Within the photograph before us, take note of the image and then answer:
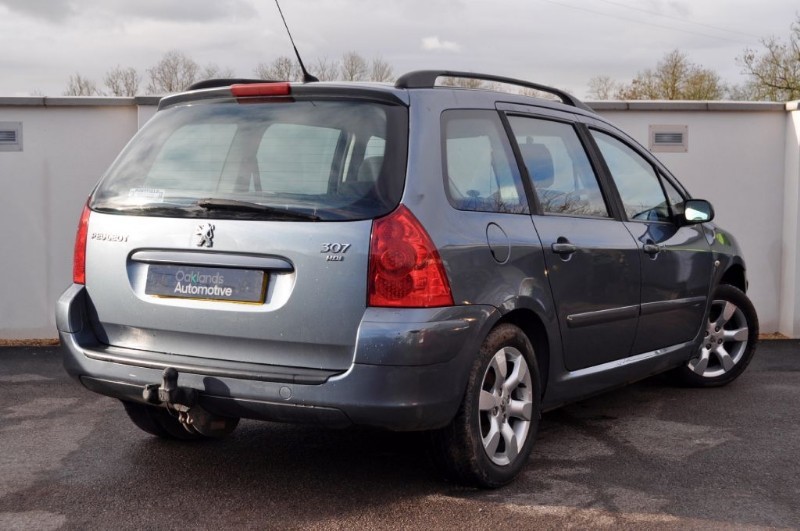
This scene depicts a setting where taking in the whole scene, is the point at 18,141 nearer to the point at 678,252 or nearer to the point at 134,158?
the point at 134,158

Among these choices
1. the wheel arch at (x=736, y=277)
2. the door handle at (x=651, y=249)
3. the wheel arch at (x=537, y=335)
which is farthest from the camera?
the wheel arch at (x=736, y=277)

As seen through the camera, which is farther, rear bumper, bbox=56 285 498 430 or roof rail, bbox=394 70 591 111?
roof rail, bbox=394 70 591 111

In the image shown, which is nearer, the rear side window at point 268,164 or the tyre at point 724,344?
the rear side window at point 268,164

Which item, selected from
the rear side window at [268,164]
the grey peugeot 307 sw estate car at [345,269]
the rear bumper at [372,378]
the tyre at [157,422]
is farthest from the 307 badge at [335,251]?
the tyre at [157,422]

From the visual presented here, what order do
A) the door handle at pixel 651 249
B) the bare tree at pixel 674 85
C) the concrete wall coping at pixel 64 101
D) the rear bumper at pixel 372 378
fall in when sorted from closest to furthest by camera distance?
1. the rear bumper at pixel 372 378
2. the door handle at pixel 651 249
3. the concrete wall coping at pixel 64 101
4. the bare tree at pixel 674 85

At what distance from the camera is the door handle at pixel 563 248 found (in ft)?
15.2

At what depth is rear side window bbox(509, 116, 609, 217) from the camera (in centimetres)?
477

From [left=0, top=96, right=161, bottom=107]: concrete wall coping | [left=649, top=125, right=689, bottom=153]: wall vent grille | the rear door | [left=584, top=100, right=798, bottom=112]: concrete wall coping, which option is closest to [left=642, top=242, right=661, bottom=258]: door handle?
the rear door

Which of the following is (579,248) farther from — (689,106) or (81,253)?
(689,106)

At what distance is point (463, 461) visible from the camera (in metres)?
4.16

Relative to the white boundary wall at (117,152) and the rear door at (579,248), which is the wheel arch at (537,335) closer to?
the rear door at (579,248)

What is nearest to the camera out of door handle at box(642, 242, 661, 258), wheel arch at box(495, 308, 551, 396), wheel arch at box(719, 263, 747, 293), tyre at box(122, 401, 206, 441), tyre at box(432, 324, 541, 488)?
tyre at box(432, 324, 541, 488)

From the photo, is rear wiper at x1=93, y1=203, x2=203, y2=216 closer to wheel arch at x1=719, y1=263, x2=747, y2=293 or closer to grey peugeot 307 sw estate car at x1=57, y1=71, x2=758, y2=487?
grey peugeot 307 sw estate car at x1=57, y1=71, x2=758, y2=487

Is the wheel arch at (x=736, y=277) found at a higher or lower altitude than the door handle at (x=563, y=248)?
lower
